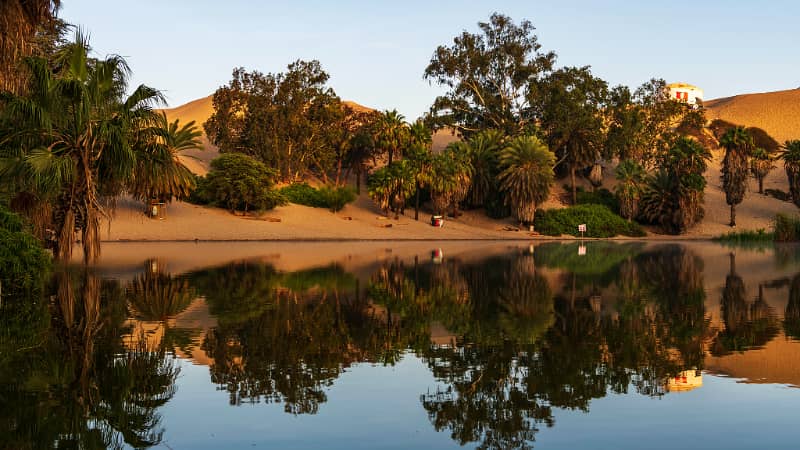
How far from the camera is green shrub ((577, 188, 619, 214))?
86250 mm

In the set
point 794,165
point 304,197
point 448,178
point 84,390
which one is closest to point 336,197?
point 304,197

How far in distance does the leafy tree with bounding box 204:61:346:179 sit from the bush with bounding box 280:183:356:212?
6.40m

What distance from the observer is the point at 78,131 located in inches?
1029

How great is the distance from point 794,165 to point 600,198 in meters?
19.1

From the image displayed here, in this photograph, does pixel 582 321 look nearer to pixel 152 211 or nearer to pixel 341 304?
pixel 341 304

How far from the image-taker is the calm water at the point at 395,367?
8727mm

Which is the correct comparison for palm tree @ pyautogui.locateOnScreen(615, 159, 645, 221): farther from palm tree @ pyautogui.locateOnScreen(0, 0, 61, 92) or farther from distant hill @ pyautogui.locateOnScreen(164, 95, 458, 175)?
palm tree @ pyautogui.locateOnScreen(0, 0, 61, 92)

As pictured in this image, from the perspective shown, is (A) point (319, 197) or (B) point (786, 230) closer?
(B) point (786, 230)

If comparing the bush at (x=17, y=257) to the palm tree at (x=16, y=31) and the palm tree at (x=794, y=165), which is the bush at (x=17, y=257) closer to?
the palm tree at (x=16, y=31)

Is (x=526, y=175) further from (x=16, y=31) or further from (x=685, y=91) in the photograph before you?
(x=685, y=91)

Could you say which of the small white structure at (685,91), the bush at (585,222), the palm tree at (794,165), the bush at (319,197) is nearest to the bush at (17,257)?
the bush at (319,197)

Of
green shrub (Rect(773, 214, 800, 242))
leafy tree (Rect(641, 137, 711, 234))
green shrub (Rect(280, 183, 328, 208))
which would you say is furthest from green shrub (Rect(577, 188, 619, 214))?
green shrub (Rect(280, 183, 328, 208))

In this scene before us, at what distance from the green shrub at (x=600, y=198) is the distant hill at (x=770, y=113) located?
252 ft

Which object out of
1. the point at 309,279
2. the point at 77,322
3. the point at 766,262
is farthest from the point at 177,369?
the point at 766,262
